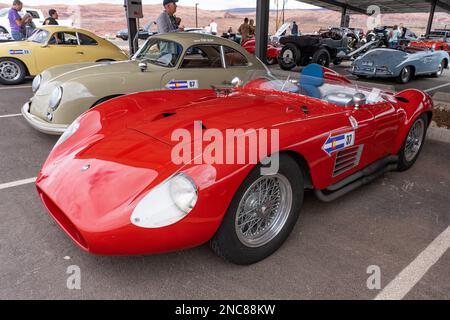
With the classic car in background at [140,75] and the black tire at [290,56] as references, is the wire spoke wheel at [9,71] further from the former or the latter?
the black tire at [290,56]

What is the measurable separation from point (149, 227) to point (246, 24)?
13549 millimetres

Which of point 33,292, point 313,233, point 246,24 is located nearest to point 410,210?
point 313,233

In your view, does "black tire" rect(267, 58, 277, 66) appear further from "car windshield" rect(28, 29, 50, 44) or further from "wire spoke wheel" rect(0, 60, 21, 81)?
"wire spoke wheel" rect(0, 60, 21, 81)

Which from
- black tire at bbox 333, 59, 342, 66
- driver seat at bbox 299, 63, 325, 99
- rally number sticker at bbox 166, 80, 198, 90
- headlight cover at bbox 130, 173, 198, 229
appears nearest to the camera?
headlight cover at bbox 130, 173, 198, 229

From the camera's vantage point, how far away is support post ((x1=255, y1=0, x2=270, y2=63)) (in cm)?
842

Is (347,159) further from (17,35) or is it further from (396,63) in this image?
(17,35)

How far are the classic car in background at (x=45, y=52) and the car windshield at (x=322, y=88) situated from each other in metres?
5.64

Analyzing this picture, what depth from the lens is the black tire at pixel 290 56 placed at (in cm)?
1083

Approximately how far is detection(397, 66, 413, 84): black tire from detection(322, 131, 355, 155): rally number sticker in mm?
8006

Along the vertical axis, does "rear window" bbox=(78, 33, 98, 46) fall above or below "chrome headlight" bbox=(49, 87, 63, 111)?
above

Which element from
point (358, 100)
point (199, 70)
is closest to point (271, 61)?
point (199, 70)

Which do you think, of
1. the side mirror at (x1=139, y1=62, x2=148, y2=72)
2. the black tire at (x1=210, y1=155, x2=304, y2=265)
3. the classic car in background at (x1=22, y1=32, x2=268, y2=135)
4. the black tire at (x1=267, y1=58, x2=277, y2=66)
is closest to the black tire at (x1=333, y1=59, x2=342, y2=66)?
the black tire at (x1=267, y1=58, x2=277, y2=66)
